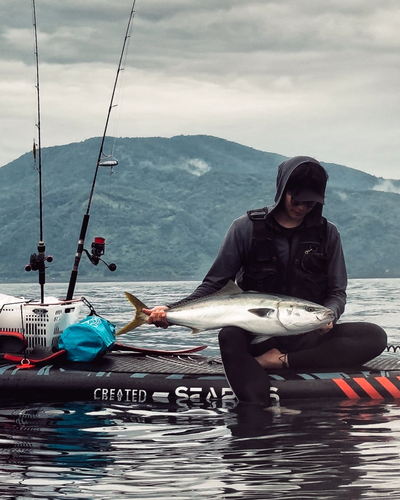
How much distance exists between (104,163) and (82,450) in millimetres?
4752

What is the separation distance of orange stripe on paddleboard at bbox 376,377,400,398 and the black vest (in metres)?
0.95

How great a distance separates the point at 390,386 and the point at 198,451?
2323 millimetres

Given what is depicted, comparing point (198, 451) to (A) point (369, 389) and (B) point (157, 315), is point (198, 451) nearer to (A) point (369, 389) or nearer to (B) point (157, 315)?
(B) point (157, 315)

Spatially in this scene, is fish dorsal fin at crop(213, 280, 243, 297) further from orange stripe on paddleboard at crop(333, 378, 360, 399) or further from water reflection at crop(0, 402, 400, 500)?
orange stripe on paddleboard at crop(333, 378, 360, 399)

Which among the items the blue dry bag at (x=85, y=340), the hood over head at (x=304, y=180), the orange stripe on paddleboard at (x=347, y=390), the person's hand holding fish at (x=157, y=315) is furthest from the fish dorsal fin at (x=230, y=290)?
the blue dry bag at (x=85, y=340)

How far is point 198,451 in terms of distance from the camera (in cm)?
482

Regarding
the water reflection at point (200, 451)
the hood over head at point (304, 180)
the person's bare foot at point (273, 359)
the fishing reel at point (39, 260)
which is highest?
the hood over head at point (304, 180)

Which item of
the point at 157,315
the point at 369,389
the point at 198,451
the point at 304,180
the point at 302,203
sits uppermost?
the point at 304,180

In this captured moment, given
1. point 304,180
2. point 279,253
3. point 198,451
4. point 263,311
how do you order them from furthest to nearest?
point 279,253 → point 304,180 → point 263,311 → point 198,451

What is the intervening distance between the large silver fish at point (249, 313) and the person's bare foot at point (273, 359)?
25.9 inches

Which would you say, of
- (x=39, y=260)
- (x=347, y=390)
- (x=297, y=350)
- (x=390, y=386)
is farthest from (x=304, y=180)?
(x=39, y=260)

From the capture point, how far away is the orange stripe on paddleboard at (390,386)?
255 inches

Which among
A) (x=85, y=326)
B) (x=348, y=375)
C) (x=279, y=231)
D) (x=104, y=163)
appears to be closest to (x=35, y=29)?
A: (x=104, y=163)

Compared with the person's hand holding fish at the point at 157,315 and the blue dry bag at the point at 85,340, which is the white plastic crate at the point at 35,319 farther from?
the person's hand holding fish at the point at 157,315
